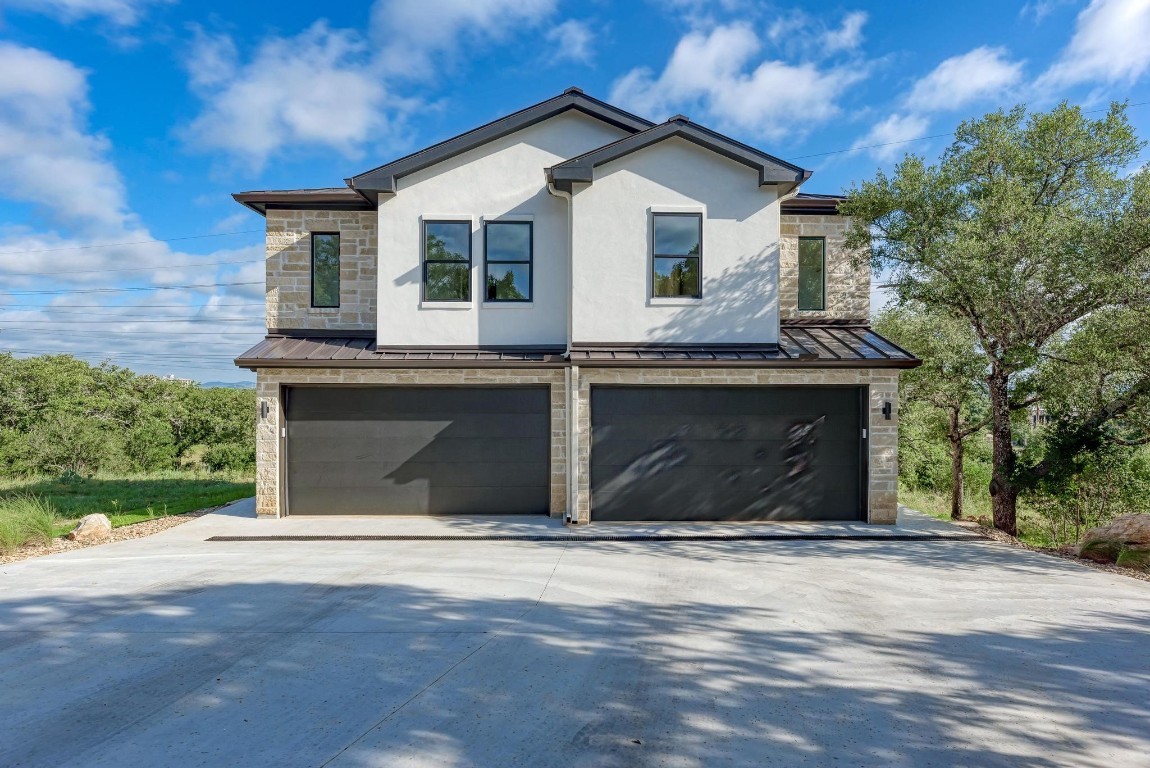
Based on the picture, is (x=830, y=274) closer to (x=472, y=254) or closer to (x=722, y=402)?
(x=722, y=402)

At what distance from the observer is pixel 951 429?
12.4 meters

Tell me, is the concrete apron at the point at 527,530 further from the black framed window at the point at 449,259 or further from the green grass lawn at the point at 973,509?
the black framed window at the point at 449,259

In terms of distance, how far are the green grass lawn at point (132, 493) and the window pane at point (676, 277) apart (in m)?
9.95

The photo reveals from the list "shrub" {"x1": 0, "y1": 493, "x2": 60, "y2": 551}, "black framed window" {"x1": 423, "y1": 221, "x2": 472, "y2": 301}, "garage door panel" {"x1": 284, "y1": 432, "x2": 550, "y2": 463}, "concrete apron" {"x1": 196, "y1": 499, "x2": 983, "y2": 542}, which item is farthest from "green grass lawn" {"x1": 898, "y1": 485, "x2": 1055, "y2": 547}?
"shrub" {"x1": 0, "y1": 493, "x2": 60, "y2": 551}

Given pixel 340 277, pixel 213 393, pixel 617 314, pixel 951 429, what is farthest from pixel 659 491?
pixel 213 393

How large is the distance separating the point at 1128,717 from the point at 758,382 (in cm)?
Result: 672

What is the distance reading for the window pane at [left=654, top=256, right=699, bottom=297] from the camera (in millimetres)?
10828

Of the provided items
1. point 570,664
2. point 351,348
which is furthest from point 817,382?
point 351,348

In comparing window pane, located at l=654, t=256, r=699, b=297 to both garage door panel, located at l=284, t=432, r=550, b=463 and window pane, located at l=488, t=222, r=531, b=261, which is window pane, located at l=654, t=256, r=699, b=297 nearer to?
window pane, located at l=488, t=222, r=531, b=261

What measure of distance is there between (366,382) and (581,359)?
378cm

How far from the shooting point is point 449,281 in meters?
11.3

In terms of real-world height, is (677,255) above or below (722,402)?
above

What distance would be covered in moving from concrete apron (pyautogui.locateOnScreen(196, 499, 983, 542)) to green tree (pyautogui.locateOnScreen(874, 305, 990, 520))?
234 centimetres

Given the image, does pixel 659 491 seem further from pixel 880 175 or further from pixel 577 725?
pixel 577 725
